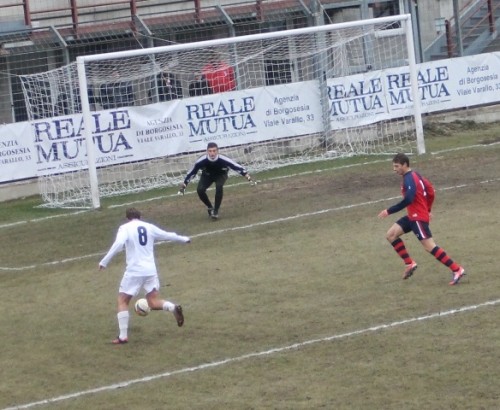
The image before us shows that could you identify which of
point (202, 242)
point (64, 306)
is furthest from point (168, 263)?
point (64, 306)

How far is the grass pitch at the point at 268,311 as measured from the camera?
10906mm

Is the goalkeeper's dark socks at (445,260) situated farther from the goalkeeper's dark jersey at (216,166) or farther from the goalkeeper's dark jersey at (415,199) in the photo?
the goalkeeper's dark jersey at (216,166)

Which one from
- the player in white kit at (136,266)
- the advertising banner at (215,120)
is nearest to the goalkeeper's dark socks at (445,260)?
the player in white kit at (136,266)

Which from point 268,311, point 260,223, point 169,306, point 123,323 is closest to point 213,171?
point 260,223

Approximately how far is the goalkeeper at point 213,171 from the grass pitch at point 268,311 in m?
0.38

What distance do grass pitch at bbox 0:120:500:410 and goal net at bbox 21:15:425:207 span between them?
2.66m

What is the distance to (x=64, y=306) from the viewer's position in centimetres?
1547

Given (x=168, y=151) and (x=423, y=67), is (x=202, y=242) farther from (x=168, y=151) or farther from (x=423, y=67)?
(x=423, y=67)

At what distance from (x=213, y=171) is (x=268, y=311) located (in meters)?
7.51

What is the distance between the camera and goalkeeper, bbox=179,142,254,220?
2100 cm

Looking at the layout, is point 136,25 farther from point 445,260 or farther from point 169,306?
point 169,306

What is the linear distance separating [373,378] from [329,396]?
0.62 meters

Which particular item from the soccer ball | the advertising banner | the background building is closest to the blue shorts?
the soccer ball

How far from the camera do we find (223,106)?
27.4 m
